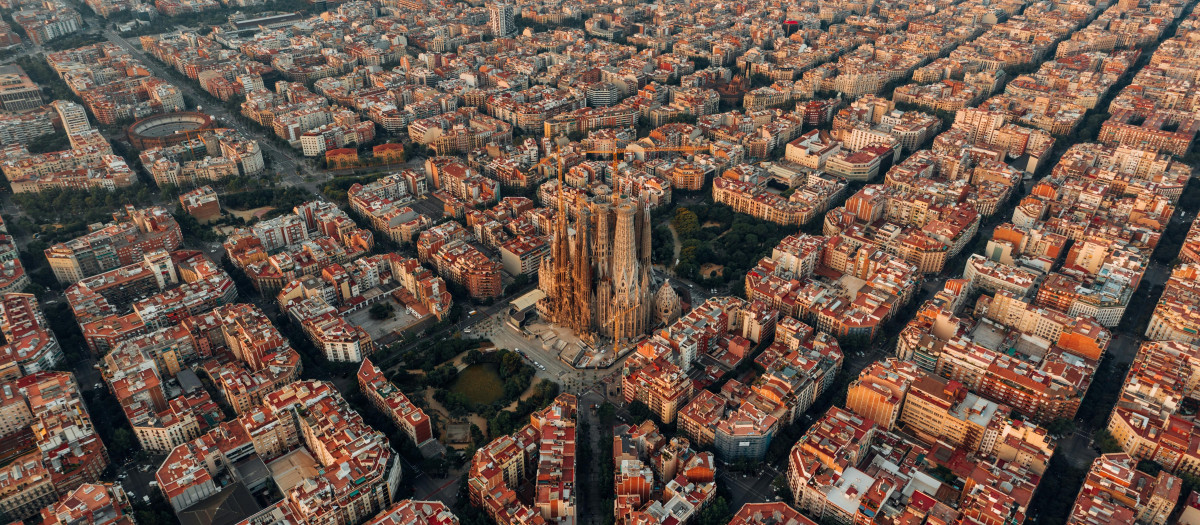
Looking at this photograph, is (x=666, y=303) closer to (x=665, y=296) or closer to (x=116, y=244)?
(x=665, y=296)

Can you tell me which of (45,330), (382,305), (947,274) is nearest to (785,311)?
(947,274)

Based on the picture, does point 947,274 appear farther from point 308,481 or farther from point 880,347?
point 308,481

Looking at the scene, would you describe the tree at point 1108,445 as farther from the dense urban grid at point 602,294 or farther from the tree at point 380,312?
the tree at point 380,312

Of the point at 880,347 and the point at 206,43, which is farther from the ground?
the point at 206,43

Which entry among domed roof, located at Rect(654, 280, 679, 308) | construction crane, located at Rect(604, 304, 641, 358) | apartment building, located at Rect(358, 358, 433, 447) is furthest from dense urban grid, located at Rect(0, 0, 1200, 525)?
apartment building, located at Rect(358, 358, 433, 447)

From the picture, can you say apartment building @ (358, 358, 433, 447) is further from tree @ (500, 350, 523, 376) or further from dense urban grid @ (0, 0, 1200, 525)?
tree @ (500, 350, 523, 376)
